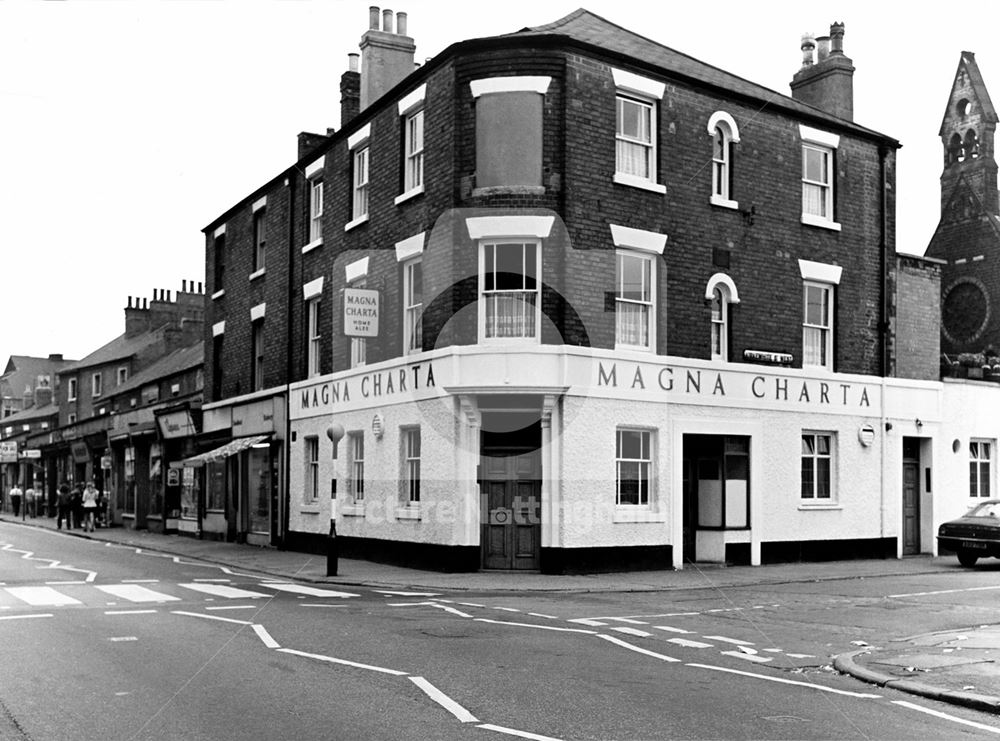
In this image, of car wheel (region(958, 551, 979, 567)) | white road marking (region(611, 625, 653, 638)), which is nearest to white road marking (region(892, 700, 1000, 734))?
→ white road marking (region(611, 625, 653, 638))

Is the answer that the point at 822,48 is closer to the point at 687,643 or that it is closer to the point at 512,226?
the point at 512,226

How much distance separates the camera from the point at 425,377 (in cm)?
2141

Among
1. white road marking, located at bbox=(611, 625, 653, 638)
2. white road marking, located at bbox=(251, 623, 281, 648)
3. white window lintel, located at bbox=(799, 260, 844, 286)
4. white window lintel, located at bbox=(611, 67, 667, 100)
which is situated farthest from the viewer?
white window lintel, located at bbox=(799, 260, 844, 286)

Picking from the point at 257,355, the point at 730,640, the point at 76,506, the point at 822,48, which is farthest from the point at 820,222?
the point at 76,506

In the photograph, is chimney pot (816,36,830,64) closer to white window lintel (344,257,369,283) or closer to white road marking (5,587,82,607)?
white window lintel (344,257,369,283)

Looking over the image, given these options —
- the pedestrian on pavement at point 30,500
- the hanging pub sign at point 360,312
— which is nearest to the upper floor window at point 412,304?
the hanging pub sign at point 360,312

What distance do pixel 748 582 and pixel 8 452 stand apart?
57751 millimetres

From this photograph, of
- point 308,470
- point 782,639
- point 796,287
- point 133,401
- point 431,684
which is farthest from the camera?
point 133,401

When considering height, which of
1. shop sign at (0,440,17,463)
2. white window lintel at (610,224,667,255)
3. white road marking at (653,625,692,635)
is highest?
white window lintel at (610,224,667,255)

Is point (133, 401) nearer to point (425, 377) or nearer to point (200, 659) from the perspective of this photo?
point (425, 377)

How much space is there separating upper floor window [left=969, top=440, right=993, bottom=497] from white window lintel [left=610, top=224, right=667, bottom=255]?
38.7ft

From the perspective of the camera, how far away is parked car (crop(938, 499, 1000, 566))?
75.6ft

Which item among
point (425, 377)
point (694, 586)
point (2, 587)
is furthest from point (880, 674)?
point (2, 587)

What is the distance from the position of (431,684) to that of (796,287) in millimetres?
17498
